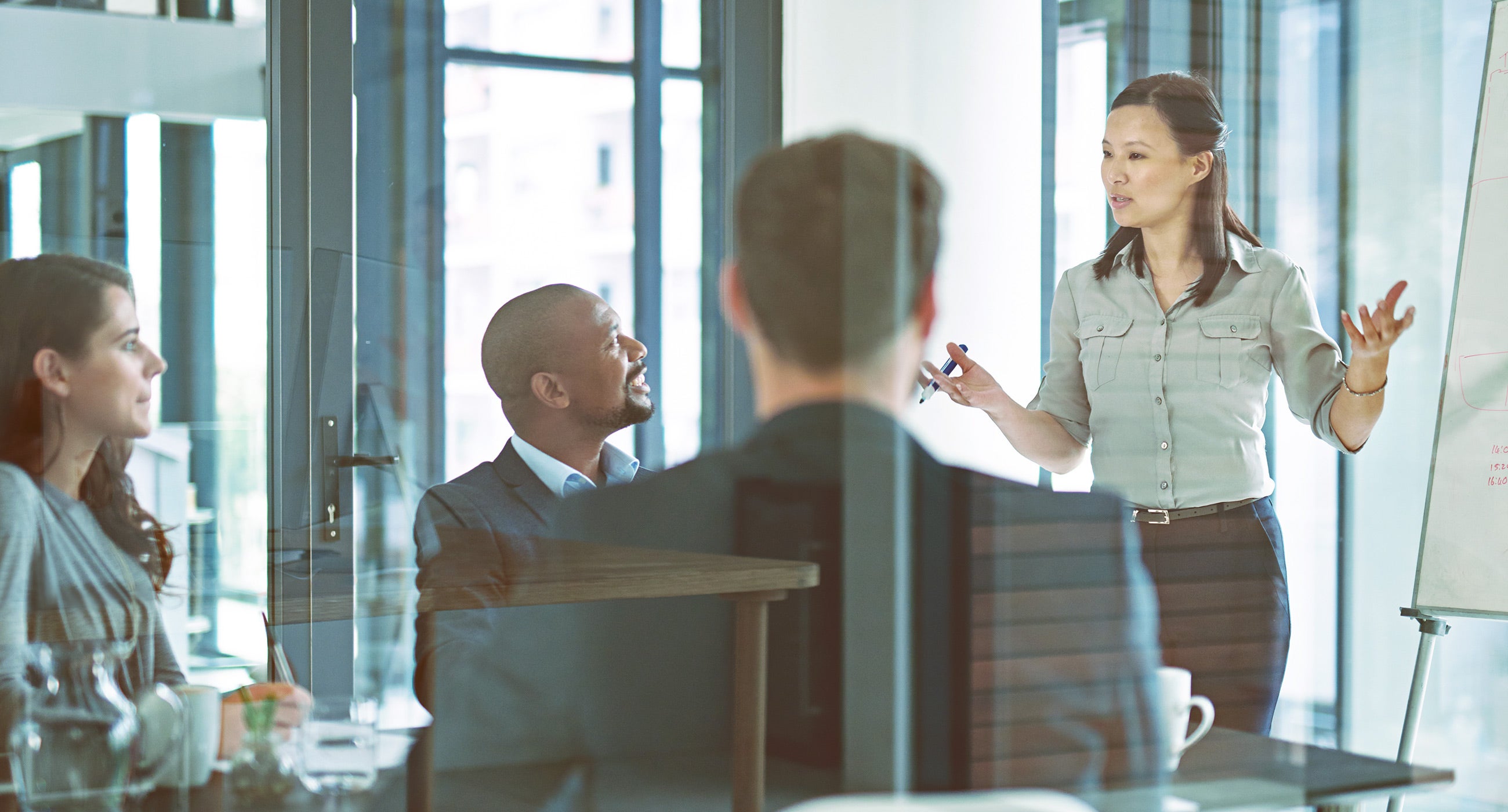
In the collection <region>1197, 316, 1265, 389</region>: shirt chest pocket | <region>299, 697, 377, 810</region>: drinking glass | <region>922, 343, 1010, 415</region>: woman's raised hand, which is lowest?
<region>299, 697, 377, 810</region>: drinking glass

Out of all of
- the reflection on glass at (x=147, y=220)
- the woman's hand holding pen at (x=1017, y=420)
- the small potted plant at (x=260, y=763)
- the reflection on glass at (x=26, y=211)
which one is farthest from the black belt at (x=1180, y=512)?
the reflection on glass at (x=26, y=211)

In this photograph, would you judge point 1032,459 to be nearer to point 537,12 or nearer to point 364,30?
point 537,12

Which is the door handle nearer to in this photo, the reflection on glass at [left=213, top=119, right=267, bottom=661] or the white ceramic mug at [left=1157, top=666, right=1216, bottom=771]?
the reflection on glass at [left=213, top=119, right=267, bottom=661]

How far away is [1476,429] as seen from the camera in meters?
1.80

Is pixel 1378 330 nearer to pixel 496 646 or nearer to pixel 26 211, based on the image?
pixel 496 646

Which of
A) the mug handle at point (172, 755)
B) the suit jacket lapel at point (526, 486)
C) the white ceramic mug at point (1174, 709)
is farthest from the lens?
the suit jacket lapel at point (526, 486)

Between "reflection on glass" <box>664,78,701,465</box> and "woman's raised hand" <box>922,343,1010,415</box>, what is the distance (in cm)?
40

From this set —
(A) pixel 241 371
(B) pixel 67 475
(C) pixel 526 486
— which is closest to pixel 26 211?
(A) pixel 241 371

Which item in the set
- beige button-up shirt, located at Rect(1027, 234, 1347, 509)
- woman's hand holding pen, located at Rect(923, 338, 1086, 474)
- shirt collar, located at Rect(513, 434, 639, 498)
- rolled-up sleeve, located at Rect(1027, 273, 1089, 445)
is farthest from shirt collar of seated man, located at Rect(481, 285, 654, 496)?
beige button-up shirt, located at Rect(1027, 234, 1347, 509)

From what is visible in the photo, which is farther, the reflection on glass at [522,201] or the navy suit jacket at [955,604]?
the reflection on glass at [522,201]

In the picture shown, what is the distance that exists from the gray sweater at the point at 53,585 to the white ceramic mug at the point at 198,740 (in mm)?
564

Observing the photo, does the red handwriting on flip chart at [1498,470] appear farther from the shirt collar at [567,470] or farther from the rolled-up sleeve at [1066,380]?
the shirt collar at [567,470]

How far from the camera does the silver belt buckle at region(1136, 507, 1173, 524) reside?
1.87 meters

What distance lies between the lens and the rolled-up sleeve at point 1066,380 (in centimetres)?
196
